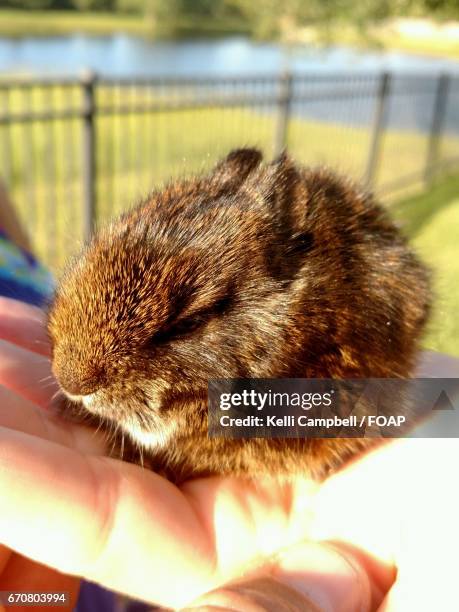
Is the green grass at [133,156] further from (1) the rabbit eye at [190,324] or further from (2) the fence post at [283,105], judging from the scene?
(1) the rabbit eye at [190,324]

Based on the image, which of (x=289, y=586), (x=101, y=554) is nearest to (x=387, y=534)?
(x=289, y=586)

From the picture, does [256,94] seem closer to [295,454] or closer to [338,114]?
[338,114]

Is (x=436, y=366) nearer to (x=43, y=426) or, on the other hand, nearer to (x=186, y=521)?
(x=186, y=521)

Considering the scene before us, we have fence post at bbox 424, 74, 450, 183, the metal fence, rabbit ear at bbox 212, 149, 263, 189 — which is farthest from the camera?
fence post at bbox 424, 74, 450, 183

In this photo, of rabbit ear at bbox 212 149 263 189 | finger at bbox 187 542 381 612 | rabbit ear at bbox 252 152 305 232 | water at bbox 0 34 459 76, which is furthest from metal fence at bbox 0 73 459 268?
finger at bbox 187 542 381 612

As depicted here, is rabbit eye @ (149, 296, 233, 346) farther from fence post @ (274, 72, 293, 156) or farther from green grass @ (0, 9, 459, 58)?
green grass @ (0, 9, 459, 58)

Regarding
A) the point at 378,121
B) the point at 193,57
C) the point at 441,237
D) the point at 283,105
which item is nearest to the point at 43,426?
the point at 441,237

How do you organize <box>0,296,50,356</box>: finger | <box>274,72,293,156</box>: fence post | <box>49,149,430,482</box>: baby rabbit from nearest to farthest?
1. <box>49,149,430,482</box>: baby rabbit
2. <box>0,296,50,356</box>: finger
3. <box>274,72,293,156</box>: fence post

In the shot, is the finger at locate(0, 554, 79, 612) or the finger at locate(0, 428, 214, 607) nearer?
the finger at locate(0, 428, 214, 607)
